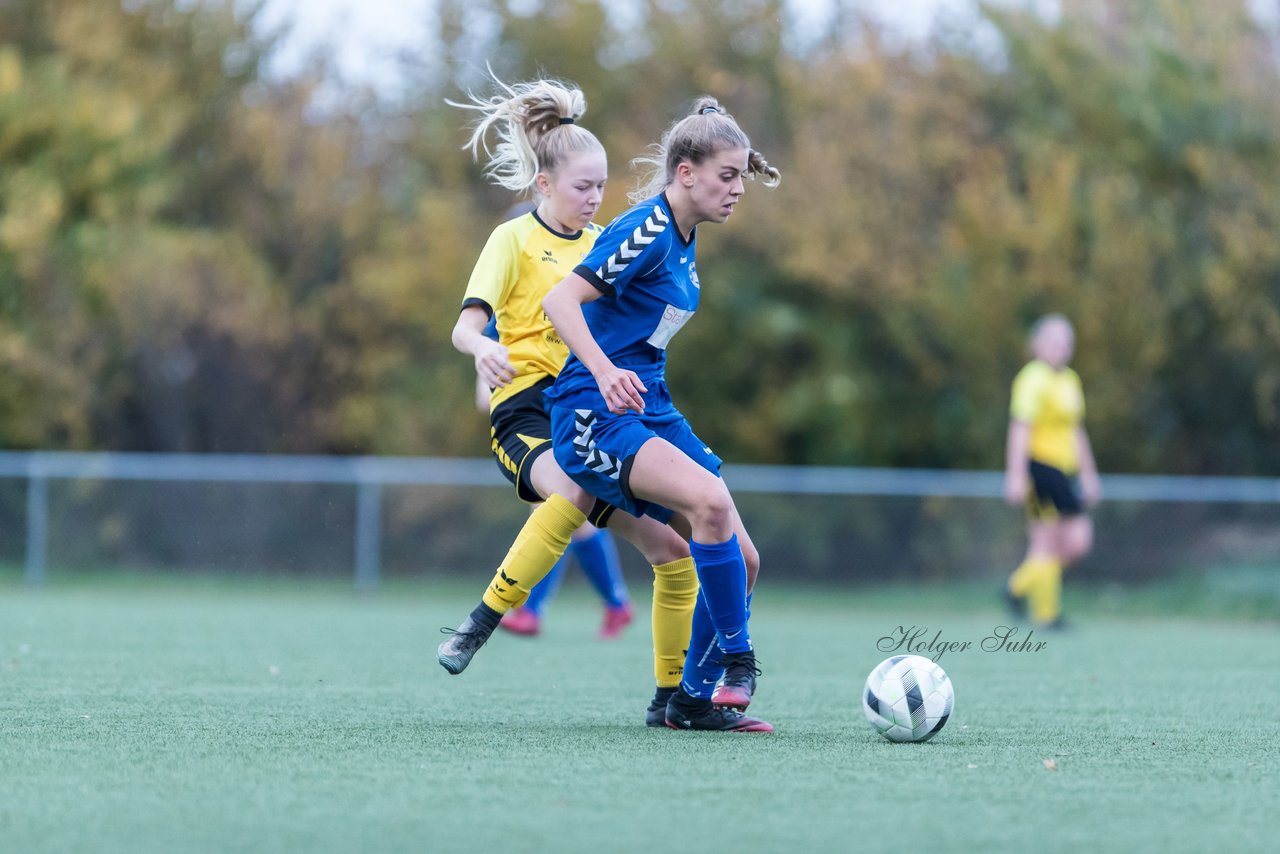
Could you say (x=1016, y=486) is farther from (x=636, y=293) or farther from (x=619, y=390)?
(x=619, y=390)

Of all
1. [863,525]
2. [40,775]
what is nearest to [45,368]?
[863,525]

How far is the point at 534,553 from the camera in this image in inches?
197

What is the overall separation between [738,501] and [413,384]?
451 cm

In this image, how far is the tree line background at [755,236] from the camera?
47.5 feet

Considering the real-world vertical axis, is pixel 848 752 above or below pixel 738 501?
above

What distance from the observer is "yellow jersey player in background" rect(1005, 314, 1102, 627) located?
10.9 metres

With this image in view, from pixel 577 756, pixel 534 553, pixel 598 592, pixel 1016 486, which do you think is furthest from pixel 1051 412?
pixel 577 756

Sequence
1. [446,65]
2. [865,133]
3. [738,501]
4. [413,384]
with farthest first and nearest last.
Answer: [446,65], [413,384], [865,133], [738,501]

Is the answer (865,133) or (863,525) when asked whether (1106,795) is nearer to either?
(863,525)

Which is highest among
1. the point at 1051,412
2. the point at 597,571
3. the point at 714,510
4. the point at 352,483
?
the point at 714,510

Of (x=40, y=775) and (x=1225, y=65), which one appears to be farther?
(x=1225, y=65)

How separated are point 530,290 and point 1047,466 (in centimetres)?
626

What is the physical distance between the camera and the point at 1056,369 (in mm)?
11156

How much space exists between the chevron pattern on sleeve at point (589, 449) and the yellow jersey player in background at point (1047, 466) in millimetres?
6506
